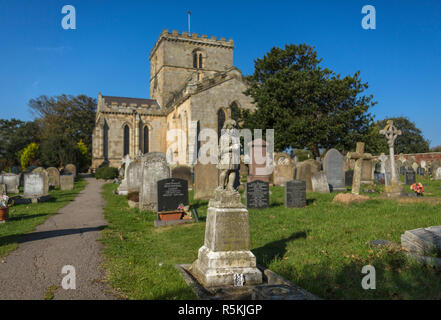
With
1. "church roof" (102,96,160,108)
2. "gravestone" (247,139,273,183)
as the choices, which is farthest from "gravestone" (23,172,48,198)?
"church roof" (102,96,160,108)

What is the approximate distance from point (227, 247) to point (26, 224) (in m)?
7.16

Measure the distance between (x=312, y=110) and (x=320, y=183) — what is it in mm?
9970

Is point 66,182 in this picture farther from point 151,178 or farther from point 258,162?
point 258,162

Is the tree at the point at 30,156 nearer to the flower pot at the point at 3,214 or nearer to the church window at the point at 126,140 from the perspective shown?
the church window at the point at 126,140

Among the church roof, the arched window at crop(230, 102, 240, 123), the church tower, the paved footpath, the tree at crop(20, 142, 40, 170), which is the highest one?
the church tower

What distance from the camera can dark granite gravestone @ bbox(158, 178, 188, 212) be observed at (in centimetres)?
965

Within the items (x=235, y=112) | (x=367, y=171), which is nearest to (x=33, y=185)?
(x=367, y=171)

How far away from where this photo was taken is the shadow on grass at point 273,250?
5.26m

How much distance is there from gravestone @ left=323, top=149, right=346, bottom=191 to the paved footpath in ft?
35.1

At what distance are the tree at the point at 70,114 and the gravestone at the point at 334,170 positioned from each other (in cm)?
4329

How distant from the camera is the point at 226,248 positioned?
4465 millimetres

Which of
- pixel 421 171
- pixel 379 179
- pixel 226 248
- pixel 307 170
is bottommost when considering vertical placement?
pixel 226 248

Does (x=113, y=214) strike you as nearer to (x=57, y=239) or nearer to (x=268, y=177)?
(x=57, y=239)

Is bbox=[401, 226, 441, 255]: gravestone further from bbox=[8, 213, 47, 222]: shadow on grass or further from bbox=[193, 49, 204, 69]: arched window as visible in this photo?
bbox=[193, 49, 204, 69]: arched window
